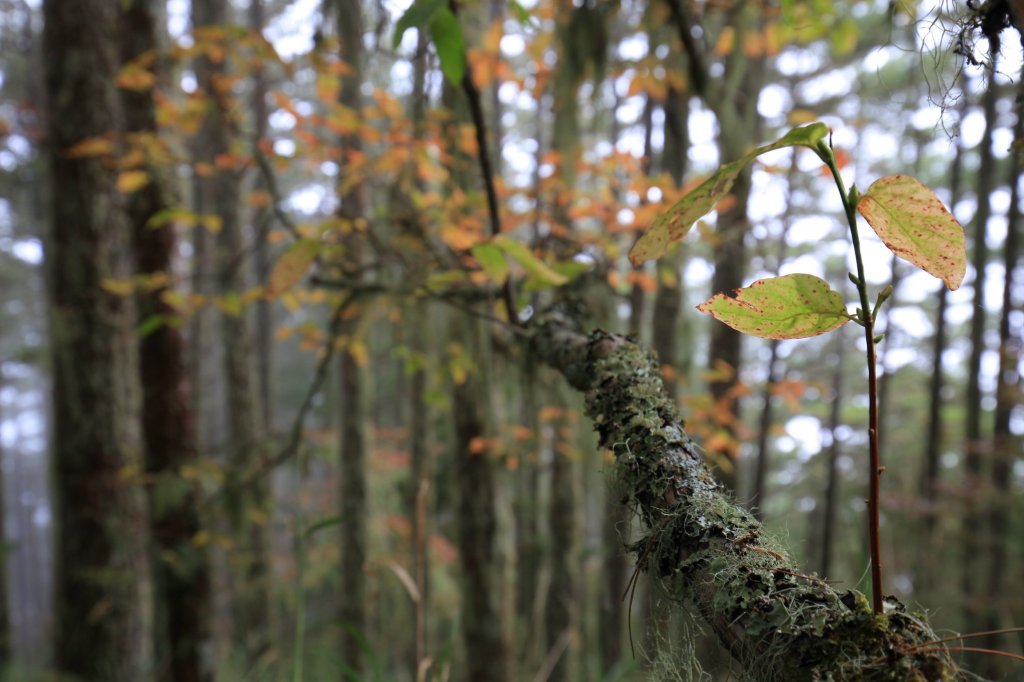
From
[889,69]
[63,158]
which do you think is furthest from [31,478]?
[889,69]

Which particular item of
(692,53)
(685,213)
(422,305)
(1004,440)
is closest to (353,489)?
(422,305)

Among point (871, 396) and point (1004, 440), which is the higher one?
point (871, 396)

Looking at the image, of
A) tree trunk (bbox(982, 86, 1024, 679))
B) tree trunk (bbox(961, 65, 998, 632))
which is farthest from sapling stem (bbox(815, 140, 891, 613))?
tree trunk (bbox(961, 65, 998, 632))

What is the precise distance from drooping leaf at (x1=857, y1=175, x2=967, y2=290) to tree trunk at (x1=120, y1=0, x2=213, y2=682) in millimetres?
3503

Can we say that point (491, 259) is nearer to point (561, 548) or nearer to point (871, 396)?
point (871, 396)

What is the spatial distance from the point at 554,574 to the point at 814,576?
4130mm

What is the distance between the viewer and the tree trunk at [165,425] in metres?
3.34

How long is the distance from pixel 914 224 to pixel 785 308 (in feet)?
0.50

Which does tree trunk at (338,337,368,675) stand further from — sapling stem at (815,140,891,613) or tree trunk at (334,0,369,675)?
sapling stem at (815,140,891,613)

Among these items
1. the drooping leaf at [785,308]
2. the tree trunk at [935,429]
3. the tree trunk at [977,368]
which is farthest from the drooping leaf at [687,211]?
the tree trunk at [935,429]

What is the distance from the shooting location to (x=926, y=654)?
0.50 meters

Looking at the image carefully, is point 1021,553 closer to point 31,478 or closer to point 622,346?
point 622,346

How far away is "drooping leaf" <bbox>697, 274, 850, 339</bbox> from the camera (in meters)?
0.59

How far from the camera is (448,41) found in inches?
44.8
